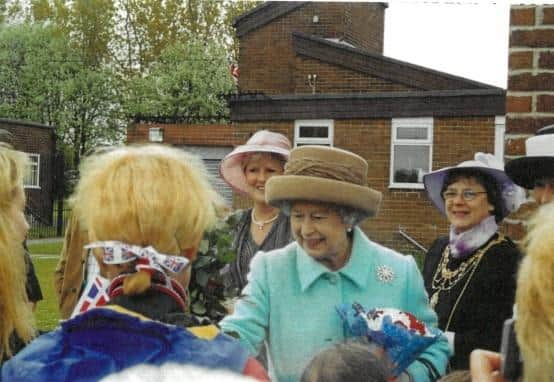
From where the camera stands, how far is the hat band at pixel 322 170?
167cm

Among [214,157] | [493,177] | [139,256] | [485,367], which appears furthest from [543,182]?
[139,256]

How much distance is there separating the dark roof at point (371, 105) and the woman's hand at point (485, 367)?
0.65 metres

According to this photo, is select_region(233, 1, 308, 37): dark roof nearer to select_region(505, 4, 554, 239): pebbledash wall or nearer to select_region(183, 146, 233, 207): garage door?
select_region(183, 146, 233, 207): garage door

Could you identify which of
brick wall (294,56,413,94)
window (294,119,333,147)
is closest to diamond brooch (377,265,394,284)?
window (294,119,333,147)

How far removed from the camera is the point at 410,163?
1861 millimetres

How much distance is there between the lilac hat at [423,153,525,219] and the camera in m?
1.87

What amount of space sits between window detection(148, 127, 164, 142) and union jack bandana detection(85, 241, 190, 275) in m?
0.69

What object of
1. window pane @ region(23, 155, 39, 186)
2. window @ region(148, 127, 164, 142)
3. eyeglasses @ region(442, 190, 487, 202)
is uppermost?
window @ region(148, 127, 164, 142)

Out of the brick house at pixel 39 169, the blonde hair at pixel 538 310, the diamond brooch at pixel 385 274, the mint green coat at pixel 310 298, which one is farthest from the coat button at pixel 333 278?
the brick house at pixel 39 169

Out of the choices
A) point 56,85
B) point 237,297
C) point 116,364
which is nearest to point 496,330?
point 237,297

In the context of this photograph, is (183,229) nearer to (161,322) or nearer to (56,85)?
(161,322)

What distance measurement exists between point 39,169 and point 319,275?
741 millimetres

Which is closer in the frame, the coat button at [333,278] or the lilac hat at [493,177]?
the coat button at [333,278]

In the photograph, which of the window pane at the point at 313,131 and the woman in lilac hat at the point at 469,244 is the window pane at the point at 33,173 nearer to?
the window pane at the point at 313,131
